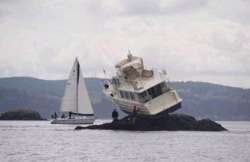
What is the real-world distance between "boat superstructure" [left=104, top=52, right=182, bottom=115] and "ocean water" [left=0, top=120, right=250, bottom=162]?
9.11ft

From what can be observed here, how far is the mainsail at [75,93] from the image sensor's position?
11800 centimetres

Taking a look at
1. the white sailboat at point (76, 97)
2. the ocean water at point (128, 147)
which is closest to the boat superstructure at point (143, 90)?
the ocean water at point (128, 147)

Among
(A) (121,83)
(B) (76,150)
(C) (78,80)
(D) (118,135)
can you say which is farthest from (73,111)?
(B) (76,150)

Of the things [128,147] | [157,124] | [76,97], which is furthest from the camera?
[76,97]

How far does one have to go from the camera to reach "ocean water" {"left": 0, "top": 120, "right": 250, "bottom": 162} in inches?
2339

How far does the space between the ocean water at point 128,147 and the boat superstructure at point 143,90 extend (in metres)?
2.78

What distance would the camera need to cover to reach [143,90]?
285ft

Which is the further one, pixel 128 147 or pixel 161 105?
pixel 161 105

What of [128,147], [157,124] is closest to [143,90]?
[157,124]

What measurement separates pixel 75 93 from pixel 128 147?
50486 millimetres

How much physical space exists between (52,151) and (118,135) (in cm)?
1848

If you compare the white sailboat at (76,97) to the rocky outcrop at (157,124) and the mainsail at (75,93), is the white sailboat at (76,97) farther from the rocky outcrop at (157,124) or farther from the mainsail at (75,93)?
the rocky outcrop at (157,124)

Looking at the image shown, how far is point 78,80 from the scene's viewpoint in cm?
11844

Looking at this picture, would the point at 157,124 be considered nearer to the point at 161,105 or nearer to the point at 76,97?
the point at 161,105
